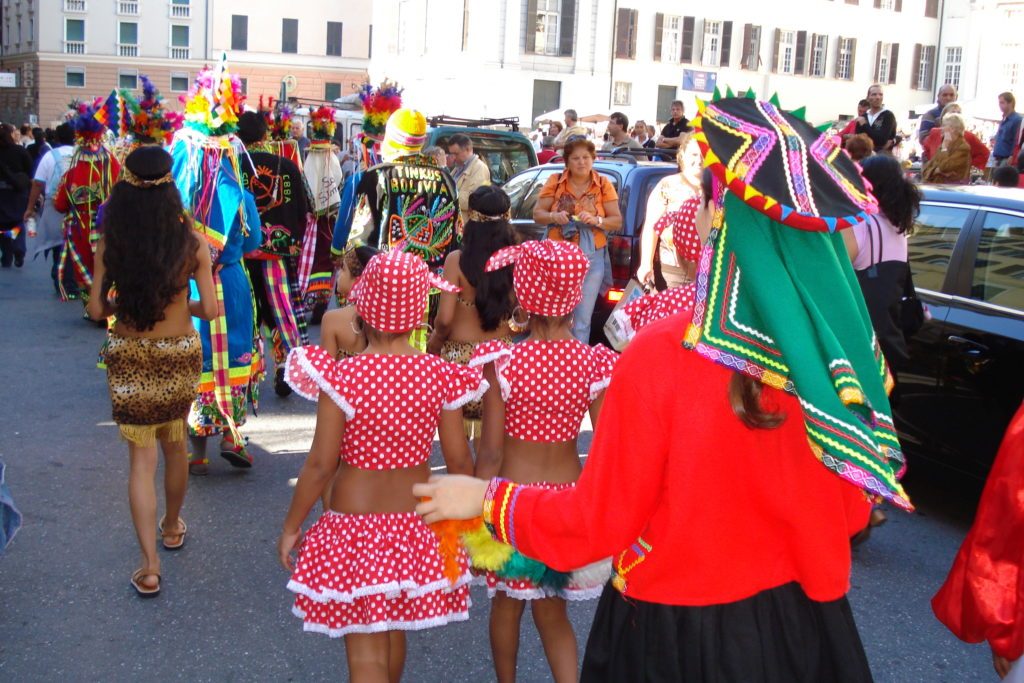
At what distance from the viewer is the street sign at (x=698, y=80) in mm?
44938

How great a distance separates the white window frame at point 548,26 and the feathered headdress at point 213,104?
36768mm

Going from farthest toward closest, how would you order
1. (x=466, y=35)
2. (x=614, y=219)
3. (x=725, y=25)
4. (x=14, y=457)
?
(x=725, y=25) < (x=466, y=35) < (x=614, y=219) < (x=14, y=457)

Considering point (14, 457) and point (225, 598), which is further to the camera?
point (14, 457)

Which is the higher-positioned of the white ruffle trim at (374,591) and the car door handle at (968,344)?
the car door handle at (968,344)

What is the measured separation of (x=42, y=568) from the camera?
4.83m

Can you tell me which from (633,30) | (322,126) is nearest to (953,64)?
(633,30)

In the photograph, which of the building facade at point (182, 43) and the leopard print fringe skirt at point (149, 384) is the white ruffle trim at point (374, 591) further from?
the building facade at point (182, 43)

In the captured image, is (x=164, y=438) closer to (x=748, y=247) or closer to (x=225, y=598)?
(x=225, y=598)

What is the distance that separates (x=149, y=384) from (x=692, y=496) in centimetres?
332

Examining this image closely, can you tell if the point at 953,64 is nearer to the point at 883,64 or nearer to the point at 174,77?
the point at 883,64

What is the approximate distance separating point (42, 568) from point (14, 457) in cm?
186

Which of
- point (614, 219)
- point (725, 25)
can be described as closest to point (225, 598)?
point (614, 219)

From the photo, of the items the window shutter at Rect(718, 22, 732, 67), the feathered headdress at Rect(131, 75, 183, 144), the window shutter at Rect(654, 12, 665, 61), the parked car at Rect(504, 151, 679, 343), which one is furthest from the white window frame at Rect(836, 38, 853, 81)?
the feathered headdress at Rect(131, 75, 183, 144)

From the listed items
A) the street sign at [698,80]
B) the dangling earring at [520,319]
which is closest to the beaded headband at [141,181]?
the dangling earring at [520,319]
